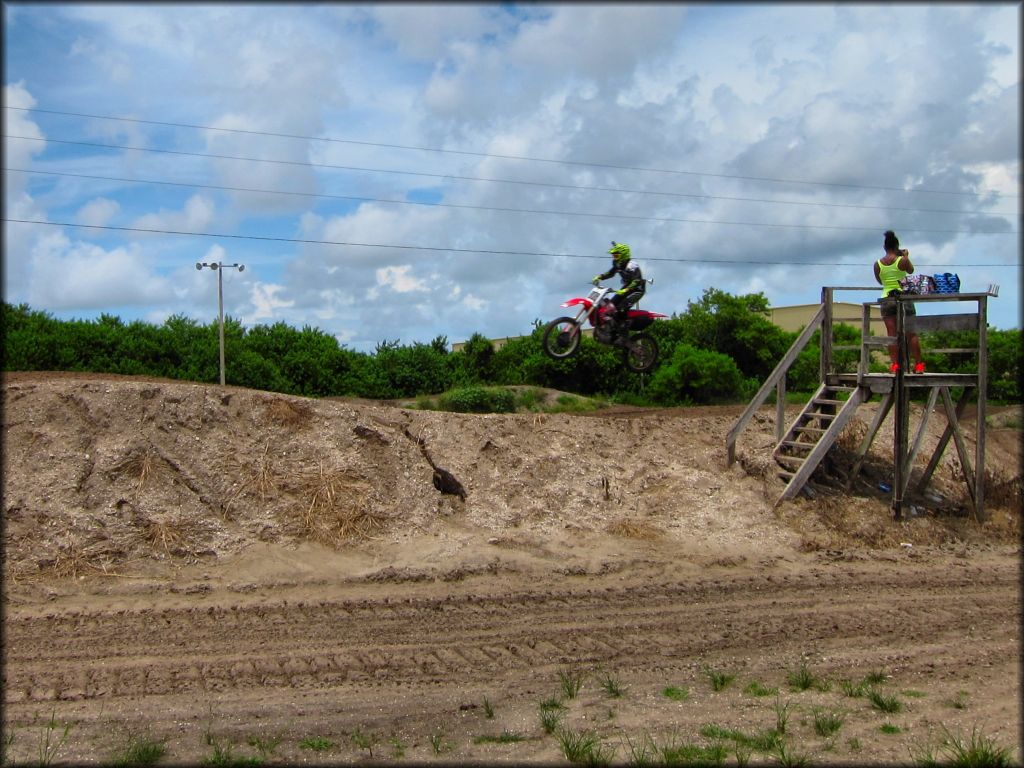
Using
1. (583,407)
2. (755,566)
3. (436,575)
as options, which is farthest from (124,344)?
(755,566)

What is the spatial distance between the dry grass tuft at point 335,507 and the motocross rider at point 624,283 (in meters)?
4.51

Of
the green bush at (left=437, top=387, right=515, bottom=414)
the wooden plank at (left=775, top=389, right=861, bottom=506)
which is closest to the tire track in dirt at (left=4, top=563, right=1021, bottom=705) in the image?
the wooden plank at (left=775, top=389, right=861, bottom=506)

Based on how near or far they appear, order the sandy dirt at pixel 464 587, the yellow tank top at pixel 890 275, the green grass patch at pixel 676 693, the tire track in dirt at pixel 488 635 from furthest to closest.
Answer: the yellow tank top at pixel 890 275, the tire track in dirt at pixel 488 635, the green grass patch at pixel 676 693, the sandy dirt at pixel 464 587

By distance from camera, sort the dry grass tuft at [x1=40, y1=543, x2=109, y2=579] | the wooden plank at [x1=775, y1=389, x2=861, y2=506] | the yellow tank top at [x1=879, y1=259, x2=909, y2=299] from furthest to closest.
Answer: the wooden plank at [x1=775, y1=389, x2=861, y2=506] < the yellow tank top at [x1=879, y1=259, x2=909, y2=299] < the dry grass tuft at [x1=40, y1=543, x2=109, y2=579]

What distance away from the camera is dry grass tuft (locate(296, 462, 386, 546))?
13.6m

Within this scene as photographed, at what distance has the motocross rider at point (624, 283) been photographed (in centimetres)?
1244

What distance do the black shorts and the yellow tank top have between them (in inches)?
4.3

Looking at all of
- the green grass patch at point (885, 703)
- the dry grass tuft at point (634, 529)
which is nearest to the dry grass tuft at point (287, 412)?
the dry grass tuft at point (634, 529)

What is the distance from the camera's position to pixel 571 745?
7.57 metres

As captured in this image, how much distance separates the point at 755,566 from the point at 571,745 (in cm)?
691

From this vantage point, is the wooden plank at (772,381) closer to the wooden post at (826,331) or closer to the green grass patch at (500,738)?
the wooden post at (826,331)

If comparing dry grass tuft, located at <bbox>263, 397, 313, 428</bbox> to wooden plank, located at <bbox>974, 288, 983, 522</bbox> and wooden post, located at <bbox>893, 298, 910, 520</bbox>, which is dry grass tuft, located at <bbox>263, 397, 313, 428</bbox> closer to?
wooden post, located at <bbox>893, 298, 910, 520</bbox>

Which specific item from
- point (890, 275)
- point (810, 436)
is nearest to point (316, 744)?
point (890, 275)

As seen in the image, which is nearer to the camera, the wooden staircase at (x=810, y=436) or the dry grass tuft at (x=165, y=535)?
the dry grass tuft at (x=165, y=535)
